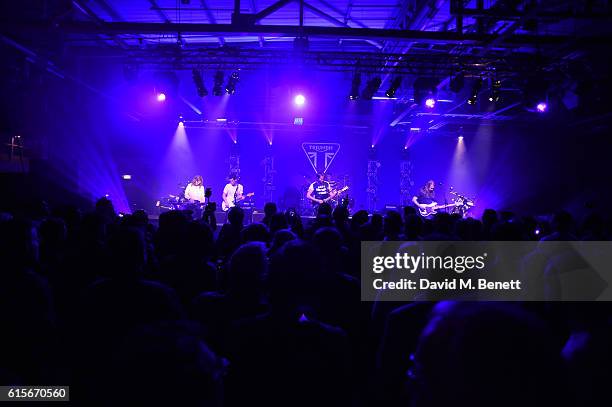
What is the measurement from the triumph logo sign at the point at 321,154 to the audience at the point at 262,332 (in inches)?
544

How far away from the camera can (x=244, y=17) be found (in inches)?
254

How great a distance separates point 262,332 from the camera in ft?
5.56

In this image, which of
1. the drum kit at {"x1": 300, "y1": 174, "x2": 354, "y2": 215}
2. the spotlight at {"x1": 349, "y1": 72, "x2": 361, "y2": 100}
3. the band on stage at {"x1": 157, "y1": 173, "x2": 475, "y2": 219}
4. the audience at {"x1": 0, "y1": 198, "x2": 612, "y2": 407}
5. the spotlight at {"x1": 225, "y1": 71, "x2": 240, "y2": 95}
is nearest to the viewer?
the audience at {"x1": 0, "y1": 198, "x2": 612, "y2": 407}

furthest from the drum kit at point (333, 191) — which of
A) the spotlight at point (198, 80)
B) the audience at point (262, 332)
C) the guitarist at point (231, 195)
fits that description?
the audience at point (262, 332)

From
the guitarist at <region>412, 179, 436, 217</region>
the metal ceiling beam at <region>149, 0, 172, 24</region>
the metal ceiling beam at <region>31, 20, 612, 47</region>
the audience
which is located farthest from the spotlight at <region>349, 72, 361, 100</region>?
the audience

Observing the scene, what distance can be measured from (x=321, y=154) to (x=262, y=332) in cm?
1679

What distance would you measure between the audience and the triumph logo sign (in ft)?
45.4

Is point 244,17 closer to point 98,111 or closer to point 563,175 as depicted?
point 98,111

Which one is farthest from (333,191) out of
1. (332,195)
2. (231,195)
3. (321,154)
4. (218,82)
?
(218,82)

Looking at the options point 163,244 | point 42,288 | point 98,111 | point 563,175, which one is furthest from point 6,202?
point 563,175

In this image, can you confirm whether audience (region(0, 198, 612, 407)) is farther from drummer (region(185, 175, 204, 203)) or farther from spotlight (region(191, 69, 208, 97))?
drummer (region(185, 175, 204, 203))

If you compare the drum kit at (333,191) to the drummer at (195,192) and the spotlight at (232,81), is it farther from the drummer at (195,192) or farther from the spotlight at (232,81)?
the spotlight at (232,81)

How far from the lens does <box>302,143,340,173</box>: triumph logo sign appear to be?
1819 cm

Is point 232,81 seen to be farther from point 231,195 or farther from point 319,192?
point 319,192
